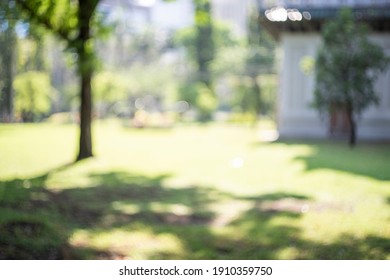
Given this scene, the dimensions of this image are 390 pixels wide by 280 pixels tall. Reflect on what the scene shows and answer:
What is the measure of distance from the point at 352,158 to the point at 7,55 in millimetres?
6099

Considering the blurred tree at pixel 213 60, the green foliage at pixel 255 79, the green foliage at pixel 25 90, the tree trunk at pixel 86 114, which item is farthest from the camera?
the green foliage at pixel 255 79

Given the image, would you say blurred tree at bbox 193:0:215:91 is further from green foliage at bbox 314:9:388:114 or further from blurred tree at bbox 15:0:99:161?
blurred tree at bbox 15:0:99:161

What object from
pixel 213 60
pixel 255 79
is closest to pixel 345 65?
pixel 213 60

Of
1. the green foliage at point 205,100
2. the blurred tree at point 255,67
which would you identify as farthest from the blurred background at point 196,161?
the green foliage at point 205,100

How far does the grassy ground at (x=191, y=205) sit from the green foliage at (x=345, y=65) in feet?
6.64

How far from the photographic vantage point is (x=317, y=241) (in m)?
4.24

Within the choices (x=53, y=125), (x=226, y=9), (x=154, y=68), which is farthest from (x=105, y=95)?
(x=226, y=9)

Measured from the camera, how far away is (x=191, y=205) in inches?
213

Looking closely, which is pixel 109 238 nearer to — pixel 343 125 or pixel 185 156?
pixel 185 156

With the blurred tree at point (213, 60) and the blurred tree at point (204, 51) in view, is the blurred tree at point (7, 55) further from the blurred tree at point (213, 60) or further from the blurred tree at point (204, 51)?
the blurred tree at point (213, 60)

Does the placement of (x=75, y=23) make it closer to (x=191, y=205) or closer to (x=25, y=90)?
(x=25, y=90)

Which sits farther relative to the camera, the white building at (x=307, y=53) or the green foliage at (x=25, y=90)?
the white building at (x=307, y=53)

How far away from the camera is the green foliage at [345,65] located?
996 cm

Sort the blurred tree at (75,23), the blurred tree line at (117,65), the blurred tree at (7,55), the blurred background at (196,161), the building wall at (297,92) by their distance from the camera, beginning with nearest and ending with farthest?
the blurred background at (196,161) → the blurred tree at (7,55) → the blurred tree line at (117,65) → the blurred tree at (75,23) → the building wall at (297,92)
